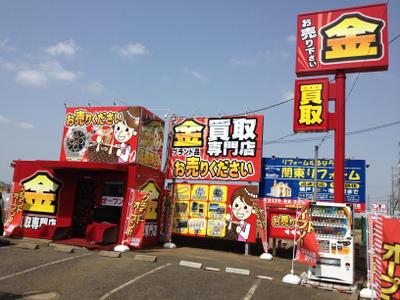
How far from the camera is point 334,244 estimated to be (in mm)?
9930

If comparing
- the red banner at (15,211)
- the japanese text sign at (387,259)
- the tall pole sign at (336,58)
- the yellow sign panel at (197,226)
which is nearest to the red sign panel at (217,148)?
the yellow sign panel at (197,226)

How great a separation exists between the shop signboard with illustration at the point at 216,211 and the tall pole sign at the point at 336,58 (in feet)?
14.5

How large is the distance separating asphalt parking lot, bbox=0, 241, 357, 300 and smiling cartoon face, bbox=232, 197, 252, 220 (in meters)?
3.60

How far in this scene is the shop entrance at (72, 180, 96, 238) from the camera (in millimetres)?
15703

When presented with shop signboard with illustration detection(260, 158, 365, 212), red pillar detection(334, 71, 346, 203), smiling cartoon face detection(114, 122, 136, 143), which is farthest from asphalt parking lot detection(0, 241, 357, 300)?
shop signboard with illustration detection(260, 158, 365, 212)

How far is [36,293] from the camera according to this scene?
25.2 feet

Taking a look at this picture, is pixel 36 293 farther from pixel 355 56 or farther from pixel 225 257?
pixel 355 56

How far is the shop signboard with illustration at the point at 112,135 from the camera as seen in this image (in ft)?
51.5

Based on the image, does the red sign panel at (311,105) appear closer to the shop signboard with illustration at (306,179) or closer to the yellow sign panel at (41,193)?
the shop signboard with illustration at (306,179)

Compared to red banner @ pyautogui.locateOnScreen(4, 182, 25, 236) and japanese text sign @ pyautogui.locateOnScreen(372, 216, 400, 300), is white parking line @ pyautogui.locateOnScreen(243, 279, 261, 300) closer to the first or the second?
japanese text sign @ pyautogui.locateOnScreen(372, 216, 400, 300)

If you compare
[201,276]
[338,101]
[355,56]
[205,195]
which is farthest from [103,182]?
[355,56]

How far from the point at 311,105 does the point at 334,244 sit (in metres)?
4.82

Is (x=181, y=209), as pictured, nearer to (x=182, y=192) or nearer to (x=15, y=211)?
(x=182, y=192)

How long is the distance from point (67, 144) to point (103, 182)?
2828 mm
